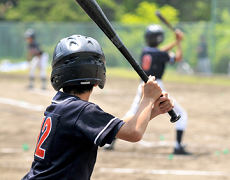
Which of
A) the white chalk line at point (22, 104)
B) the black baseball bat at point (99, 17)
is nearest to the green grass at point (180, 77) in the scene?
the white chalk line at point (22, 104)

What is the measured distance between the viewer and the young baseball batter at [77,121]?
2713mm

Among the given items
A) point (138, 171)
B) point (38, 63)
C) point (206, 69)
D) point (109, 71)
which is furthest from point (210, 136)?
point (109, 71)

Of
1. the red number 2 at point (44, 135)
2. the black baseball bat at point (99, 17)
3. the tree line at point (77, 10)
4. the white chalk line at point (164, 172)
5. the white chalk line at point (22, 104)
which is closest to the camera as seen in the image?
the black baseball bat at point (99, 17)

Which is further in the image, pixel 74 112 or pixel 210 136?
pixel 210 136

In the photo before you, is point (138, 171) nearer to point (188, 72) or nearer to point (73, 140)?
point (73, 140)

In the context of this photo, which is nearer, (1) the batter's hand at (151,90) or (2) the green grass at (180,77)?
(1) the batter's hand at (151,90)

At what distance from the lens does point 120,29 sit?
26.7 meters

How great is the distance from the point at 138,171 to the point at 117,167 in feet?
1.18

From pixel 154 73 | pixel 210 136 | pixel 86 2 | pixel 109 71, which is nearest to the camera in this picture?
pixel 86 2

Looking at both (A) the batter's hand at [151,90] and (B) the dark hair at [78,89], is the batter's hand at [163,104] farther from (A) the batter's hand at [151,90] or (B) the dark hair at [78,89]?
(B) the dark hair at [78,89]

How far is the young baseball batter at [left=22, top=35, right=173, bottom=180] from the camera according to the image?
8.90 ft

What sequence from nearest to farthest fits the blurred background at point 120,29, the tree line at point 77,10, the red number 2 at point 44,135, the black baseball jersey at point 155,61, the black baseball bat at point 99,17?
the black baseball bat at point 99,17 → the red number 2 at point 44,135 → the black baseball jersey at point 155,61 → the blurred background at point 120,29 → the tree line at point 77,10

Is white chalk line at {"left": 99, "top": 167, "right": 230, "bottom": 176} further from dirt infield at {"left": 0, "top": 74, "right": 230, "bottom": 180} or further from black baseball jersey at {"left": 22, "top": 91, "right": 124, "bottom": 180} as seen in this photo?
black baseball jersey at {"left": 22, "top": 91, "right": 124, "bottom": 180}

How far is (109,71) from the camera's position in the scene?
2555cm
